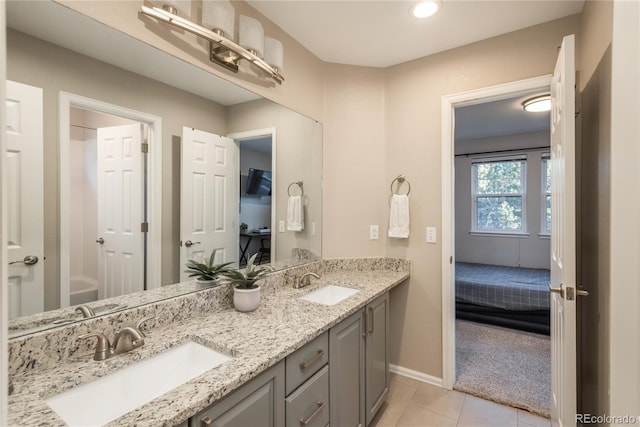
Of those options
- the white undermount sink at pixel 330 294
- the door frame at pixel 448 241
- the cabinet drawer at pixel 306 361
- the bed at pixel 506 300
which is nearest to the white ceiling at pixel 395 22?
the door frame at pixel 448 241

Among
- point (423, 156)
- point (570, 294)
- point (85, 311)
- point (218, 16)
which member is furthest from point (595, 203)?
point (85, 311)

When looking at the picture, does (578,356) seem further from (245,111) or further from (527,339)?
(245,111)

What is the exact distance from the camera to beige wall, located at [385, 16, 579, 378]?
Result: 2.12m

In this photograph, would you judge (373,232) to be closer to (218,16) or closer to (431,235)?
(431,235)

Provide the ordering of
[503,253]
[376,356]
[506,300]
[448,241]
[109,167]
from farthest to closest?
[503,253] < [506,300] < [448,241] < [376,356] < [109,167]

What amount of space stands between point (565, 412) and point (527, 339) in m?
1.96

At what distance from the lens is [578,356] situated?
1687 millimetres

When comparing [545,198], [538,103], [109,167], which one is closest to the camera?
[109,167]

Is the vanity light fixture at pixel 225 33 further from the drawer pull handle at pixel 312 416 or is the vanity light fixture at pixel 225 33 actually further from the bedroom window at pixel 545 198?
the bedroom window at pixel 545 198

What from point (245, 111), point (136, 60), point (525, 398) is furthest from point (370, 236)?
point (136, 60)

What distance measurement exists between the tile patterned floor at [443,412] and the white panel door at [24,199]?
→ 74.6 inches

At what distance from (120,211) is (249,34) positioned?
1128 millimetres

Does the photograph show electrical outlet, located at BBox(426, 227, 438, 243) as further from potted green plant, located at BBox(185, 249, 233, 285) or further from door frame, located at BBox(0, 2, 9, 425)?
door frame, located at BBox(0, 2, 9, 425)

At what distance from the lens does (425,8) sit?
173 centimetres
